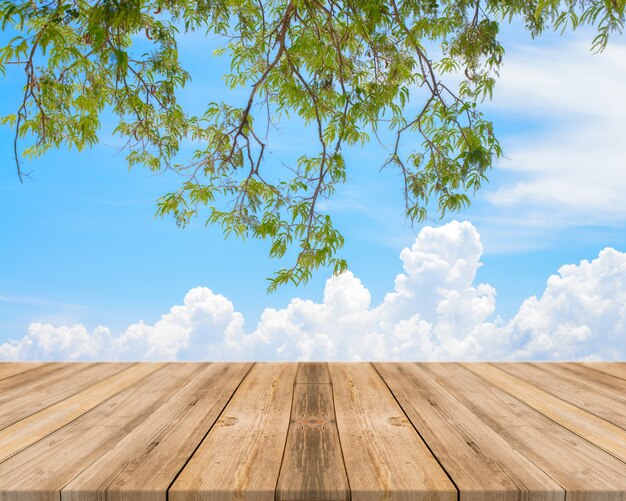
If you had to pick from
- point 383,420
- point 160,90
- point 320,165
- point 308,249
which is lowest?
point 383,420

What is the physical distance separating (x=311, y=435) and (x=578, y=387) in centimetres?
142

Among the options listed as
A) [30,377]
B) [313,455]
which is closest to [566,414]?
[313,455]

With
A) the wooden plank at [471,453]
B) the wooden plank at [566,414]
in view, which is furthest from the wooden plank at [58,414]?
the wooden plank at [566,414]

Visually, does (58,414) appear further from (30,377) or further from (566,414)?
(566,414)

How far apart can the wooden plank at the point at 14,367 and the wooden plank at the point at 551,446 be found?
1995mm

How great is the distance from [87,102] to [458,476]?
2.86 meters

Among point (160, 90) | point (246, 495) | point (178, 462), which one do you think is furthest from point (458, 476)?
point (160, 90)

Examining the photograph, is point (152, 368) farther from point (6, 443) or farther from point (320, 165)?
point (320, 165)

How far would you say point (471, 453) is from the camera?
1550 millimetres

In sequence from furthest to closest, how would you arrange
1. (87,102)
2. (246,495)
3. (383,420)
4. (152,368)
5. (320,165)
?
(320,165)
(87,102)
(152,368)
(383,420)
(246,495)

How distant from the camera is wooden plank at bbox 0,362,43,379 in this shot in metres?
2.85

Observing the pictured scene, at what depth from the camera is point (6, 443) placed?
5.55ft

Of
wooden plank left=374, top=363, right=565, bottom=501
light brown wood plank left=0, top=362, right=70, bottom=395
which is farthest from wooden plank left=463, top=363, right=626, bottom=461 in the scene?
light brown wood plank left=0, top=362, right=70, bottom=395

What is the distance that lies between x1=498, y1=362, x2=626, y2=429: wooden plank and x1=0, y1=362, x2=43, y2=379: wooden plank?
7.62ft
